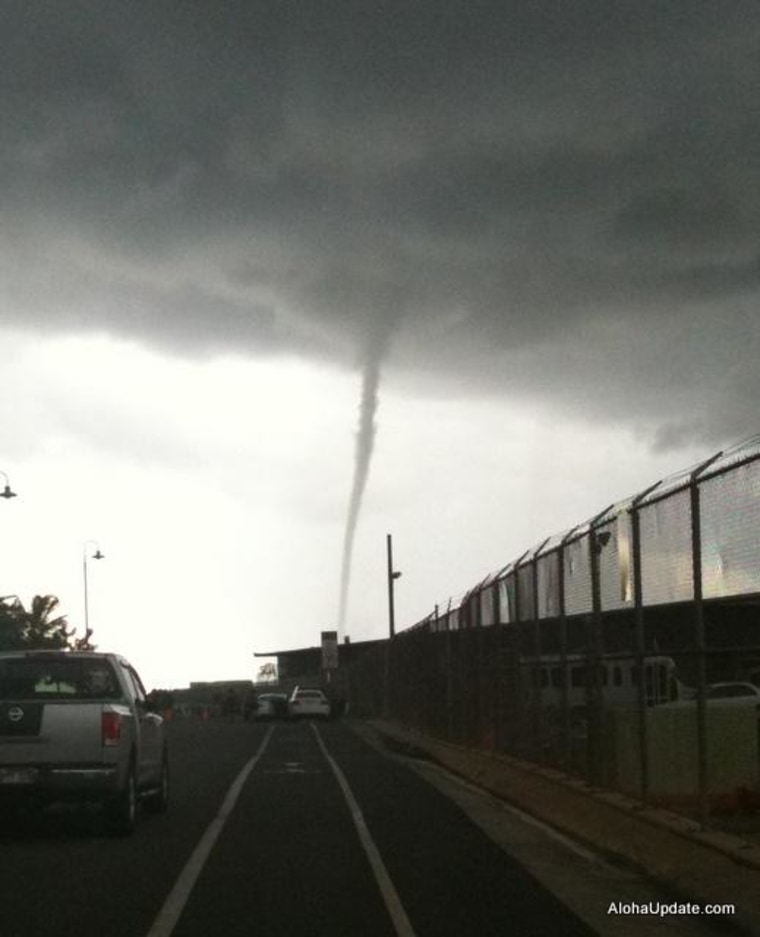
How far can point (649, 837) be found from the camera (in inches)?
594

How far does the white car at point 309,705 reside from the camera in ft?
230

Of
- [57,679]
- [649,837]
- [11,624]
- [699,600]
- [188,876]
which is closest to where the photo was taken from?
[699,600]

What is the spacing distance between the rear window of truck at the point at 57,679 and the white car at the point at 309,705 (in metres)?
51.6

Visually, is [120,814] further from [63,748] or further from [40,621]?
[40,621]

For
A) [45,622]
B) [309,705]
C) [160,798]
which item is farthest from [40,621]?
[160,798]

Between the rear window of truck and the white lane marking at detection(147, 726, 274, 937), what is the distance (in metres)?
1.84

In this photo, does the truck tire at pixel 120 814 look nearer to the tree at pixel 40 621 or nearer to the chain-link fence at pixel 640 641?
the chain-link fence at pixel 640 641

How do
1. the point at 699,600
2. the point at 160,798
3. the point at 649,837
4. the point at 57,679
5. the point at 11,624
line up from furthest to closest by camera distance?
the point at 11,624 < the point at 160,798 < the point at 57,679 < the point at 649,837 < the point at 699,600

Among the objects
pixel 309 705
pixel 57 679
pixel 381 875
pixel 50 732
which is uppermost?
pixel 57 679

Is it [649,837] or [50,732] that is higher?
[50,732]

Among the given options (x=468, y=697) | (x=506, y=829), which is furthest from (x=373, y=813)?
(x=468, y=697)

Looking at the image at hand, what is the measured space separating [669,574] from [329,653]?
203 ft

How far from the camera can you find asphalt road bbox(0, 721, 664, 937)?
454 inches

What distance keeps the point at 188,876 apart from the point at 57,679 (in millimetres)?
4974
